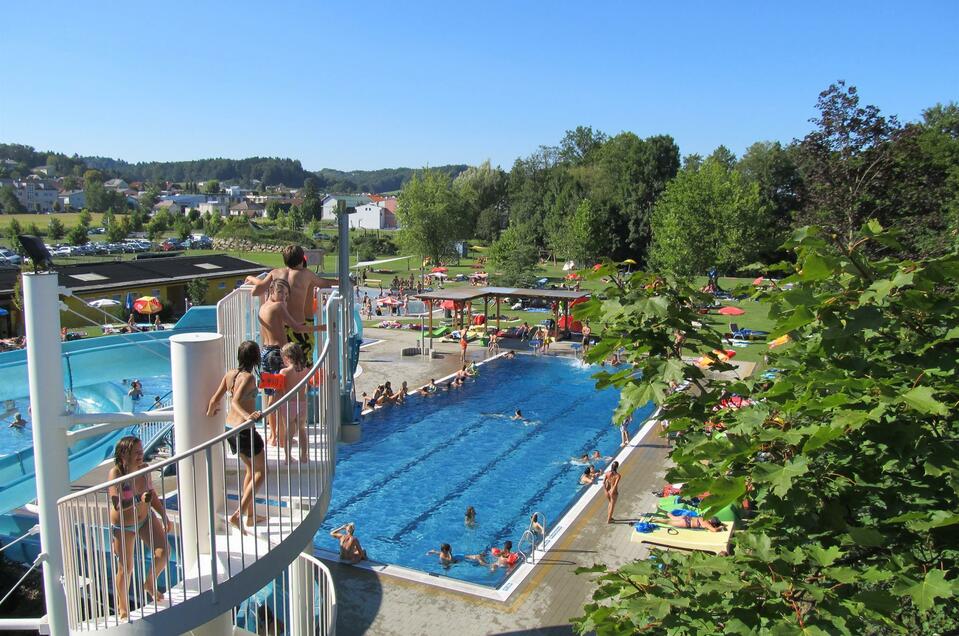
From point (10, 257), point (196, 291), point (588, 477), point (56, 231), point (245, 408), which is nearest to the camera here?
point (245, 408)

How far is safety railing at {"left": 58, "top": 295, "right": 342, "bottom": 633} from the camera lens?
13.5 ft

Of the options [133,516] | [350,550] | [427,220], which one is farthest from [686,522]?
[427,220]

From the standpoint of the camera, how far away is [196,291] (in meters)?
33.0

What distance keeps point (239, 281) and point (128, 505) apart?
34.1 meters

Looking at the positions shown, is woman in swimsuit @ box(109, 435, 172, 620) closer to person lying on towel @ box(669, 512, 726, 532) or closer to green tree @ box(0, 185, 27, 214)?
person lying on towel @ box(669, 512, 726, 532)

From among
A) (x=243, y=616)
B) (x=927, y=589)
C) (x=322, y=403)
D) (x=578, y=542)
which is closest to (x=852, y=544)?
(x=927, y=589)

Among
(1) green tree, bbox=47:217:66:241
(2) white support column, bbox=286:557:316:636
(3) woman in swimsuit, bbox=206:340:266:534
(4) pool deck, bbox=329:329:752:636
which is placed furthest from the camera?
(1) green tree, bbox=47:217:66:241

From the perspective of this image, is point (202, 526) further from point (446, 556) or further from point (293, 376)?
point (446, 556)

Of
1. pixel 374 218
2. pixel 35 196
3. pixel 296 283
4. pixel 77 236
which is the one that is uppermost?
pixel 35 196

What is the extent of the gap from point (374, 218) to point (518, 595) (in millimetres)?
111909

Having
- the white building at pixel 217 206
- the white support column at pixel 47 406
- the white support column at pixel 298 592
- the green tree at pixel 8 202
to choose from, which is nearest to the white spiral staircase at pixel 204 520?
the white support column at pixel 47 406

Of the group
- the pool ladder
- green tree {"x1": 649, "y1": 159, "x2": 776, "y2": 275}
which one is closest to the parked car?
green tree {"x1": 649, "y1": 159, "x2": 776, "y2": 275}

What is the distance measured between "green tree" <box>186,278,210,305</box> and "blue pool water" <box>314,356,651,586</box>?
52.8ft

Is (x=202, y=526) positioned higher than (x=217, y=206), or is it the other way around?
(x=217, y=206)
